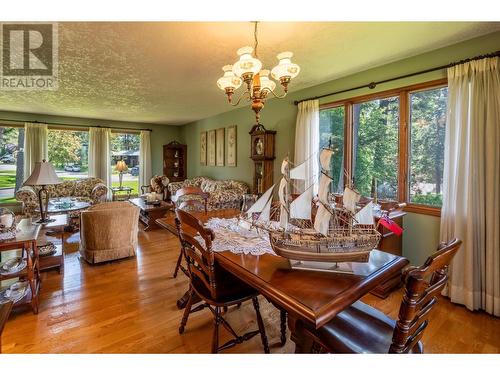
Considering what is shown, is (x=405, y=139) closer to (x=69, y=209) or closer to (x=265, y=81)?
(x=265, y=81)

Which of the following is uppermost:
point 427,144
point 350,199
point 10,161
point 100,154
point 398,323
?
point 100,154

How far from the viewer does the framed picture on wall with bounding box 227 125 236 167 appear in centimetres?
571

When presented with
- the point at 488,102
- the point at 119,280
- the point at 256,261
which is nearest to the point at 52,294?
the point at 119,280

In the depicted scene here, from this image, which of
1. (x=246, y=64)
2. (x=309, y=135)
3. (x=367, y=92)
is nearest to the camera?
(x=246, y=64)

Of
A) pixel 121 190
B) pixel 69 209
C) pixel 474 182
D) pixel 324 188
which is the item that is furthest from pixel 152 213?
pixel 474 182

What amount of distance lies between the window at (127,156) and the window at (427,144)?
7.12m

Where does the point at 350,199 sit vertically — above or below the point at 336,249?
above

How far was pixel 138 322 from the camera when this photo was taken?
2014 millimetres

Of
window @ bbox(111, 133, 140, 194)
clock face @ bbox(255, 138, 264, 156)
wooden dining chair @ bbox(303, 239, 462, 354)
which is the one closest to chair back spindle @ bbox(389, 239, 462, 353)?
wooden dining chair @ bbox(303, 239, 462, 354)

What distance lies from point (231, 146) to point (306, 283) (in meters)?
4.95

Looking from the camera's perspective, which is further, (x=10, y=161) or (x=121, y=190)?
(x=121, y=190)

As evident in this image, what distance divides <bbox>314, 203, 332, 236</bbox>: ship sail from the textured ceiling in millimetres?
1709

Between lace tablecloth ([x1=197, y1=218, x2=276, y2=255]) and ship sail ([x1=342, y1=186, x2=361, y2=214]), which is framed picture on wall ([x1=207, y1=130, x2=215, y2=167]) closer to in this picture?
lace tablecloth ([x1=197, y1=218, x2=276, y2=255])
